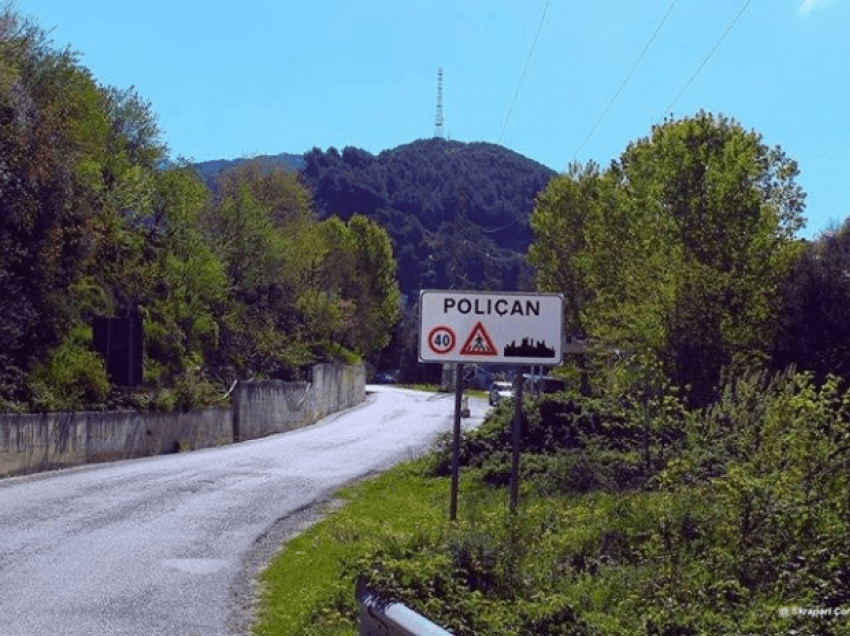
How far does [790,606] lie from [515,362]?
4513 mm

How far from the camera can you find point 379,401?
82.5 meters

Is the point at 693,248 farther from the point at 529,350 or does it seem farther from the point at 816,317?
the point at 529,350

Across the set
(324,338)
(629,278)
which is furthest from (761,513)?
(324,338)

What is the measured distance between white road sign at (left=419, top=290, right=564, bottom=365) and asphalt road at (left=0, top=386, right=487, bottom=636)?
3.06 m

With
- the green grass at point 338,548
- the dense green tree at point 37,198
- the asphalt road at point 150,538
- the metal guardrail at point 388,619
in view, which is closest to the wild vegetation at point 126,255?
the dense green tree at point 37,198

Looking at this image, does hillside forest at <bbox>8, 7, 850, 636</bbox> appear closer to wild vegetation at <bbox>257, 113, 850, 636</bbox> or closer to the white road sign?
wild vegetation at <bbox>257, 113, 850, 636</bbox>

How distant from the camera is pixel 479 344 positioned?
1199 cm

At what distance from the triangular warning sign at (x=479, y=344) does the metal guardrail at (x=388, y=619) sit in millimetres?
4029

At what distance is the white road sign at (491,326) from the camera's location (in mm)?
11969

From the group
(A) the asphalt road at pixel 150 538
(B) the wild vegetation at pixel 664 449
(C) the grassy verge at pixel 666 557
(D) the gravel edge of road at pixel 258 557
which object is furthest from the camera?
(D) the gravel edge of road at pixel 258 557

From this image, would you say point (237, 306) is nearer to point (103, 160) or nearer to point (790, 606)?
point (103, 160)

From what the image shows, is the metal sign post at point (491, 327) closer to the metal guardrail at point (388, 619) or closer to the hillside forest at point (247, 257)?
the metal guardrail at point (388, 619)

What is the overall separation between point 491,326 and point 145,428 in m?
26.3

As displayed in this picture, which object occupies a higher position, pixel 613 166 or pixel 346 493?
pixel 613 166
